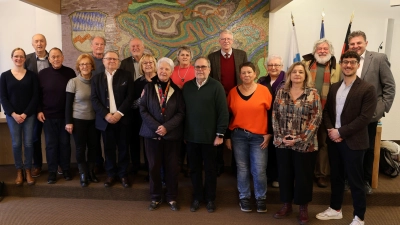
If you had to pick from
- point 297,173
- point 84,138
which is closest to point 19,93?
point 84,138

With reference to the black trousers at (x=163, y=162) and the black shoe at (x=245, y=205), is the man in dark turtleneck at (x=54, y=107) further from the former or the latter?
the black shoe at (x=245, y=205)

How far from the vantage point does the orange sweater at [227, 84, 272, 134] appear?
2.61m

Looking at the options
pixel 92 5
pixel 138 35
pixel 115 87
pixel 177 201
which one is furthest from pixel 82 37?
pixel 177 201

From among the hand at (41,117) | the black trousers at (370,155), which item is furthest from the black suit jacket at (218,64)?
the hand at (41,117)

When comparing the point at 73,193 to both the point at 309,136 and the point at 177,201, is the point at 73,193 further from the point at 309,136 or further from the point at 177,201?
the point at 309,136

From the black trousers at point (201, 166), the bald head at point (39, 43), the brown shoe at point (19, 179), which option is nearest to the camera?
the black trousers at point (201, 166)

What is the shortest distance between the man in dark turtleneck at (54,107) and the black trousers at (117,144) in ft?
1.69

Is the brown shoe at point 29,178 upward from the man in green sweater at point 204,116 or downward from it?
downward

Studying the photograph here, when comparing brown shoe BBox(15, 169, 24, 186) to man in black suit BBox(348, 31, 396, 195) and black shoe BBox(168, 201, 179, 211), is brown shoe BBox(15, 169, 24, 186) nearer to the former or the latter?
black shoe BBox(168, 201, 179, 211)

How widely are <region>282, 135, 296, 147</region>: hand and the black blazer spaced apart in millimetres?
942

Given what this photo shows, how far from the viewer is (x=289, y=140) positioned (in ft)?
8.17

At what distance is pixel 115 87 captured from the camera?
116 inches

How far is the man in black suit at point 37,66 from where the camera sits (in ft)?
10.9

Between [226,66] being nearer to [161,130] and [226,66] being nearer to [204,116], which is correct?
[204,116]
